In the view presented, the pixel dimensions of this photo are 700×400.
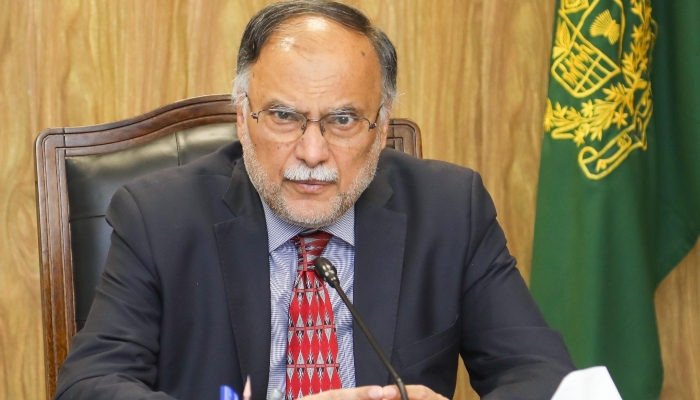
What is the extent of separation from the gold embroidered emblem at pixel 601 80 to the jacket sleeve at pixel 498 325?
77 cm

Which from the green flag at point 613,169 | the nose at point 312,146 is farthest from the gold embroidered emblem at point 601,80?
the nose at point 312,146

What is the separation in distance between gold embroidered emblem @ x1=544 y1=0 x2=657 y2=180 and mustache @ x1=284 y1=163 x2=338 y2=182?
1.18 meters

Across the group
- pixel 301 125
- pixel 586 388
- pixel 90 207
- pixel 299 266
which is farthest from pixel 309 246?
pixel 586 388

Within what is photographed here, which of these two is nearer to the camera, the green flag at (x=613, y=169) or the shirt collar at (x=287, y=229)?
the shirt collar at (x=287, y=229)

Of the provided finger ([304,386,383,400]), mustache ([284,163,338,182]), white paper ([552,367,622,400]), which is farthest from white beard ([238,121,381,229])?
white paper ([552,367,622,400])

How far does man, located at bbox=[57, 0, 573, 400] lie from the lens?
1.87 m

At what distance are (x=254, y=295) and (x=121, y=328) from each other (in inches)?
10.9

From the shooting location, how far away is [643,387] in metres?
2.91

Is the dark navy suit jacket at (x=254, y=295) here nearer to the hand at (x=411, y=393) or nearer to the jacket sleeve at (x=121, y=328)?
the jacket sleeve at (x=121, y=328)

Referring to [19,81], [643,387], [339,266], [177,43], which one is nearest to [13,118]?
[19,81]

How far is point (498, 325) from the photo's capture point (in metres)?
1.97

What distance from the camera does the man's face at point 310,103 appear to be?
186cm

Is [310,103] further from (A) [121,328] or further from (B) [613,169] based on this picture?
(B) [613,169]

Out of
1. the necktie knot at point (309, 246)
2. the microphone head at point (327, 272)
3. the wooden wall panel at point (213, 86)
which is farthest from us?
the wooden wall panel at point (213, 86)
